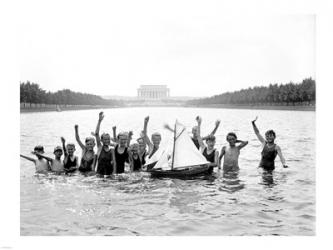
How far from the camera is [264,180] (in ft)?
20.9

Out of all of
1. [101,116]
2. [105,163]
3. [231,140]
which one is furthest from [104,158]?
[231,140]

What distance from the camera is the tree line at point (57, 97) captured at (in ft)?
20.1

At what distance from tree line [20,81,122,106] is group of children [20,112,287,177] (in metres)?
0.42

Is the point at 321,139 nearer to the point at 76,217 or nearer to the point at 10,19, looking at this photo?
the point at 76,217

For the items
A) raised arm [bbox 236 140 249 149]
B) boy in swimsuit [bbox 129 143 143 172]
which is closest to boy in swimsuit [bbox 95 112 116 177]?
boy in swimsuit [bbox 129 143 143 172]

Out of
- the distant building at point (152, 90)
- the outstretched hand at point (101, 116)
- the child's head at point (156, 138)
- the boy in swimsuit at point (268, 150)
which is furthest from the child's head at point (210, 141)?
the outstretched hand at point (101, 116)

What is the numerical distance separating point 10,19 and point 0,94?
1.05 meters

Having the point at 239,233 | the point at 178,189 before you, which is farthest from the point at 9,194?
the point at 239,233

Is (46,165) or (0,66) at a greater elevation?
(0,66)

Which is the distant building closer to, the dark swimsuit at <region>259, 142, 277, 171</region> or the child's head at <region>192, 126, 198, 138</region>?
the child's head at <region>192, 126, 198, 138</region>

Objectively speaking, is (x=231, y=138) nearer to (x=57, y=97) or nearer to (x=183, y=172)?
(x=183, y=172)

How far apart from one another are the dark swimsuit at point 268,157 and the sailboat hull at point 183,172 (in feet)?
2.66

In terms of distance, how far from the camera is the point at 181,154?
6.54 m

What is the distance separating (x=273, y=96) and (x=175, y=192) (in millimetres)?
2226
